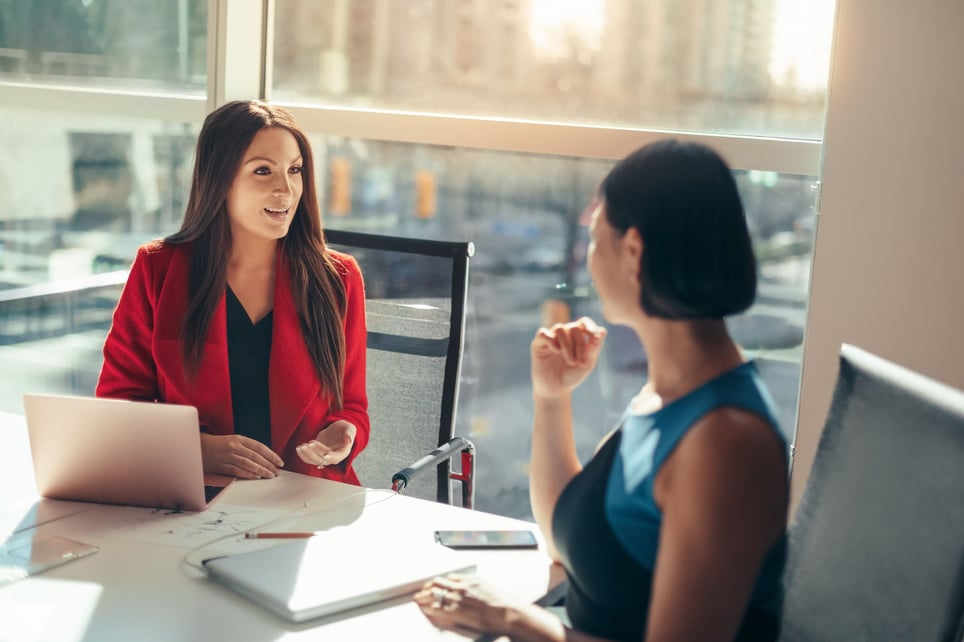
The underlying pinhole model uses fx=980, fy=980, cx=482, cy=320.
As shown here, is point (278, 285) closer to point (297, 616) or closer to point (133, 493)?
point (133, 493)

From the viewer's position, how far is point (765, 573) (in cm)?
Result: 121

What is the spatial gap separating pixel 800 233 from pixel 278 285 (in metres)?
1.38

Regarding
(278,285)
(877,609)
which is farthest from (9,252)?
(877,609)

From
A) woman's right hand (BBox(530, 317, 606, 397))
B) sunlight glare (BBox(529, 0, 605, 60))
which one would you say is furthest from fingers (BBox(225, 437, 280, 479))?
sunlight glare (BBox(529, 0, 605, 60))

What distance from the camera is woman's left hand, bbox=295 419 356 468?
1977 mm

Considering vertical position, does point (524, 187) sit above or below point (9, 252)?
above

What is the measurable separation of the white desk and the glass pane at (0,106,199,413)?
2.00 meters

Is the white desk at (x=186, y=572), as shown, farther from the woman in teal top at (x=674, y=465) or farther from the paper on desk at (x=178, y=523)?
the woman in teal top at (x=674, y=465)

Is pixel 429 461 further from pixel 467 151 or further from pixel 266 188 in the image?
pixel 467 151

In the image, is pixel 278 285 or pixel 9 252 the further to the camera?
pixel 9 252

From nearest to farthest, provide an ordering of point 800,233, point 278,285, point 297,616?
point 297,616, point 278,285, point 800,233

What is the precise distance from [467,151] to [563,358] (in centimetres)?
168

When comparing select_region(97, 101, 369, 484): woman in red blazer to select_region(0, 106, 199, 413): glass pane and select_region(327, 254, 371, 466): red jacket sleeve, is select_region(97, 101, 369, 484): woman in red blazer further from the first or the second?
select_region(0, 106, 199, 413): glass pane

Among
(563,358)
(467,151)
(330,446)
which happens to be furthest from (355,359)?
(467,151)
